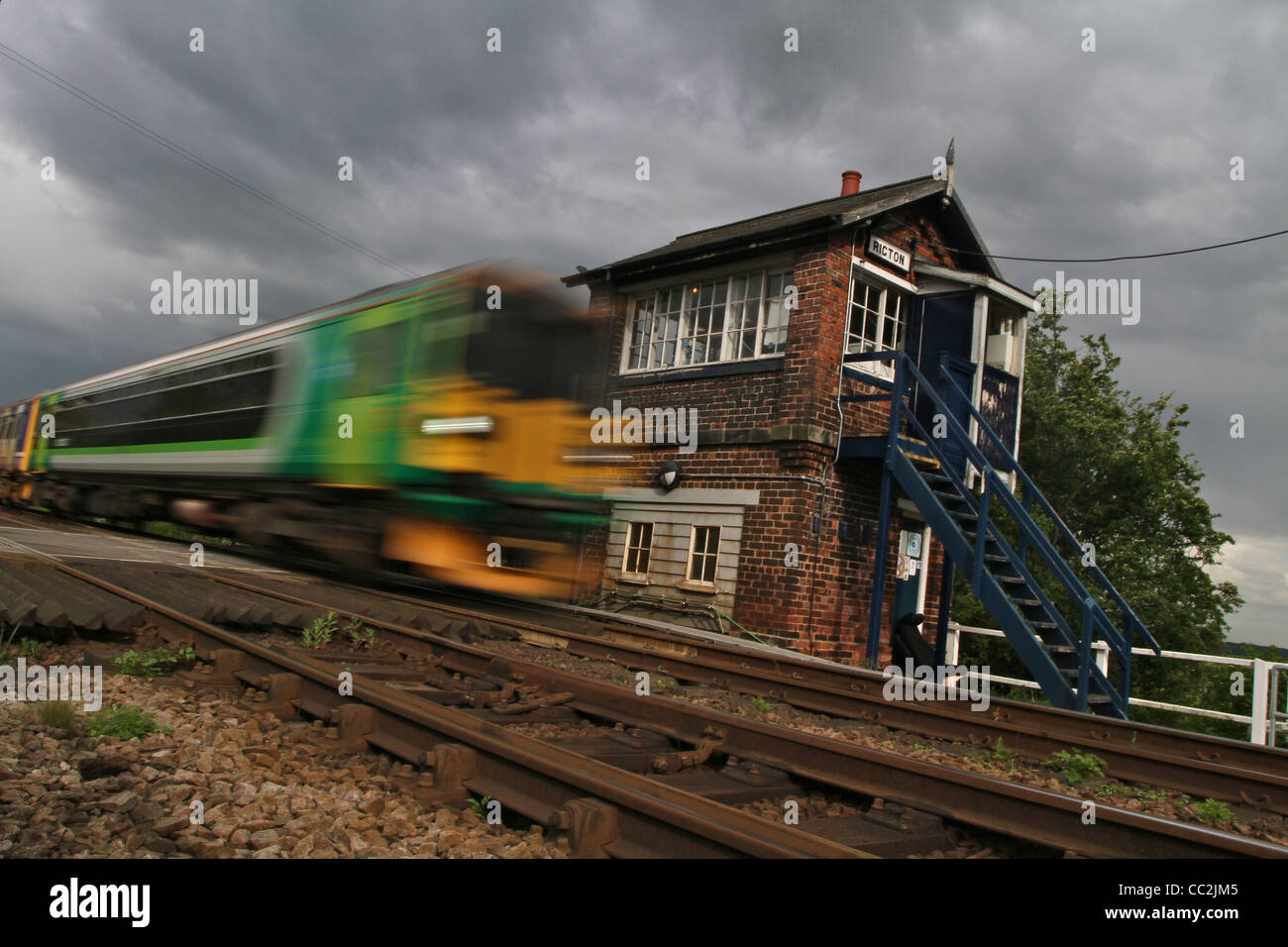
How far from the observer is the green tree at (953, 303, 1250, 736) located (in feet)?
78.2

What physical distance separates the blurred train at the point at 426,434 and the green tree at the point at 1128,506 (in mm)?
17696

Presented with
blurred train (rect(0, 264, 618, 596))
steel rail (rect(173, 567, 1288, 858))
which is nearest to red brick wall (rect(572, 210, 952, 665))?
blurred train (rect(0, 264, 618, 596))

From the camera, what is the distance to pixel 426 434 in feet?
27.6

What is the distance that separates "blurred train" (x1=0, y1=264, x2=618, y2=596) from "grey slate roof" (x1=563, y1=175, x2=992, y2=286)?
4125 millimetres

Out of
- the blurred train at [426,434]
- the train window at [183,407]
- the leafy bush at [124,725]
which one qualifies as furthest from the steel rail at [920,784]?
the train window at [183,407]

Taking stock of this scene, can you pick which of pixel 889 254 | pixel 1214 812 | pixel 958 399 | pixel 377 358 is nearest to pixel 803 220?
pixel 889 254

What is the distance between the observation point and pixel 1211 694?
21.4m

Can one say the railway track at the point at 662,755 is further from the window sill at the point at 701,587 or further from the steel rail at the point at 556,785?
the window sill at the point at 701,587

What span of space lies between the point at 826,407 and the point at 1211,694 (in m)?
15.6

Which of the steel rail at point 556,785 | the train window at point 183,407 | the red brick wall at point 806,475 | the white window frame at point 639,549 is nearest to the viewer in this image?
the steel rail at point 556,785

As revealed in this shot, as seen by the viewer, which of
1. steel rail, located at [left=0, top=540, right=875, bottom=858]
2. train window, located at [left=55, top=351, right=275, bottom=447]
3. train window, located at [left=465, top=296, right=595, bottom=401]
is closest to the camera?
steel rail, located at [left=0, top=540, right=875, bottom=858]

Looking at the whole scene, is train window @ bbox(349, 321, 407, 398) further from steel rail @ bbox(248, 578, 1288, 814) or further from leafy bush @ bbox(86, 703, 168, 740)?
leafy bush @ bbox(86, 703, 168, 740)

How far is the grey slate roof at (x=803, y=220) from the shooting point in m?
12.0

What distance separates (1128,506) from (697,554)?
20.3 meters
